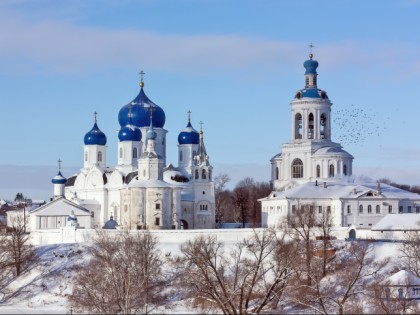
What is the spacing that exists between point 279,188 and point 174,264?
18565mm

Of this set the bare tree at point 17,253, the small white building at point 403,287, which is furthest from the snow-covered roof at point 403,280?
the bare tree at point 17,253

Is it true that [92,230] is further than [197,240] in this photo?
Yes

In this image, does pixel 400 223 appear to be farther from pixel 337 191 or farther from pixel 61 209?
pixel 61 209

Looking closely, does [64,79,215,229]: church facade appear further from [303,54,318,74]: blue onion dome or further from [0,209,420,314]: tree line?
[303,54,318,74]: blue onion dome

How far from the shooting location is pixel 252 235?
50656mm

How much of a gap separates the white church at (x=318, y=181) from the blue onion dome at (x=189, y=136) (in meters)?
4.90

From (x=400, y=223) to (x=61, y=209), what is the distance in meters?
19.9

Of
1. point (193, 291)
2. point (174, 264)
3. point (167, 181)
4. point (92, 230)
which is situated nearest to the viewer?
point (193, 291)

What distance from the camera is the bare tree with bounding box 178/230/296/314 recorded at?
3631 cm

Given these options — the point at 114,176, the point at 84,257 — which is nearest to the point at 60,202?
the point at 114,176

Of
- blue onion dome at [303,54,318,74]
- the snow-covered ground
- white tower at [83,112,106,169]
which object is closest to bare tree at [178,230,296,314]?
the snow-covered ground

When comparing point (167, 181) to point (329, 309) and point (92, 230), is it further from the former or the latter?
point (329, 309)

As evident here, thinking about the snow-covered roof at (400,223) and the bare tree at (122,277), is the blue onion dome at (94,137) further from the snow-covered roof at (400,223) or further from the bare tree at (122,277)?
the snow-covered roof at (400,223)

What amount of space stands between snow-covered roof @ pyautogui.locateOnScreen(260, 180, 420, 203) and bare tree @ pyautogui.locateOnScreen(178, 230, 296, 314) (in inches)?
356
